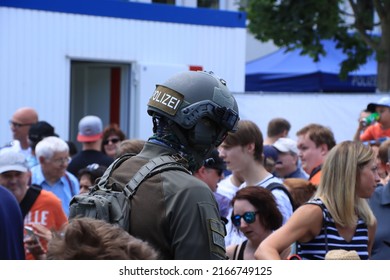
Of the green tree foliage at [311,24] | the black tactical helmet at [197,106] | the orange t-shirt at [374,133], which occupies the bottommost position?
the orange t-shirt at [374,133]

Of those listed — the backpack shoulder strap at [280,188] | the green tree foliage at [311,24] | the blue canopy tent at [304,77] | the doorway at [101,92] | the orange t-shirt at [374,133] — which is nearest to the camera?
the backpack shoulder strap at [280,188]

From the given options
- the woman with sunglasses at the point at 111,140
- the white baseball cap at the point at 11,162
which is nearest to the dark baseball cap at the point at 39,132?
the woman with sunglasses at the point at 111,140

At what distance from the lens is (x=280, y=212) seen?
5812 mm

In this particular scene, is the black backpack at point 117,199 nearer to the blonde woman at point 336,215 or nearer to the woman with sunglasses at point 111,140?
the blonde woman at point 336,215

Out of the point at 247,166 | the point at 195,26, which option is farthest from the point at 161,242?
the point at 195,26

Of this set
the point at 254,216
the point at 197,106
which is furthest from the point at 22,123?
the point at 197,106

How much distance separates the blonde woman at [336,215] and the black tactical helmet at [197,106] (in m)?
1.51

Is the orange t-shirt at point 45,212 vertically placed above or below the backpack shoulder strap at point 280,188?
below

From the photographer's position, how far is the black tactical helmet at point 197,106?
11.7ft

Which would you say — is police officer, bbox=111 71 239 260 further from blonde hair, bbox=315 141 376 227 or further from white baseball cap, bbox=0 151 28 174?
white baseball cap, bbox=0 151 28 174

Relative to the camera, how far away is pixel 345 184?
17.3 ft

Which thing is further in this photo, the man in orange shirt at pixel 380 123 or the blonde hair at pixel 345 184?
the man in orange shirt at pixel 380 123
